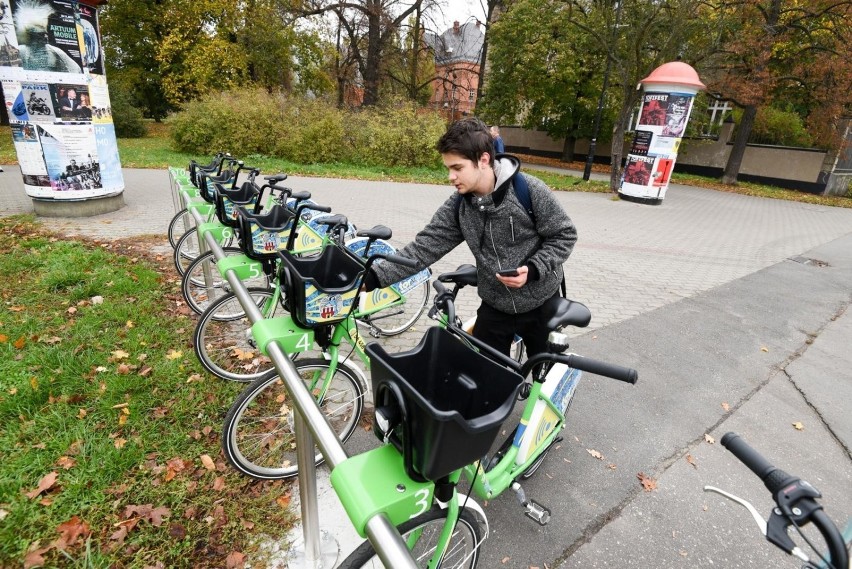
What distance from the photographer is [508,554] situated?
218 centimetres

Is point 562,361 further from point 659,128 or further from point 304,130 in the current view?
point 304,130

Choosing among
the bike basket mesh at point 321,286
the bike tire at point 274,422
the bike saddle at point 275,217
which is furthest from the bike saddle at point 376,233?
the bike tire at point 274,422

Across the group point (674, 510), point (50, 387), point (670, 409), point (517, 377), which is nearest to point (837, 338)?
point (670, 409)

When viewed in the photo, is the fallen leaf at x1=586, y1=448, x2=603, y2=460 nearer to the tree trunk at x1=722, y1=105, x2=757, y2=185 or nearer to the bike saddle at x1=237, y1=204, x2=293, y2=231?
the bike saddle at x1=237, y1=204, x2=293, y2=231

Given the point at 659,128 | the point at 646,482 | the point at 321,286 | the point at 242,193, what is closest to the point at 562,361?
the point at 321,286

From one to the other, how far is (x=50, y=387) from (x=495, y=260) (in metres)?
3.01

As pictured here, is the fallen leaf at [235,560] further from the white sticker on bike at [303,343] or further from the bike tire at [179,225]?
the bike tire at [179,225]

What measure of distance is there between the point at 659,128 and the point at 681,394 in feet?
35.5

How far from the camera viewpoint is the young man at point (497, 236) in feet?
6.76

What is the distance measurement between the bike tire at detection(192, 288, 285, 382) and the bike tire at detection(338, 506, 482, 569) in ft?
5.86

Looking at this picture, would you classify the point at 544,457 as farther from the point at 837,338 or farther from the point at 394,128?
the point at 394,128

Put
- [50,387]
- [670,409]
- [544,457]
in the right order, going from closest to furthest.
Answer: [544,457]
[50,387]
[670,409]

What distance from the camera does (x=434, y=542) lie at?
181cm

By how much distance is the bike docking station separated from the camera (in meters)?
1.08
